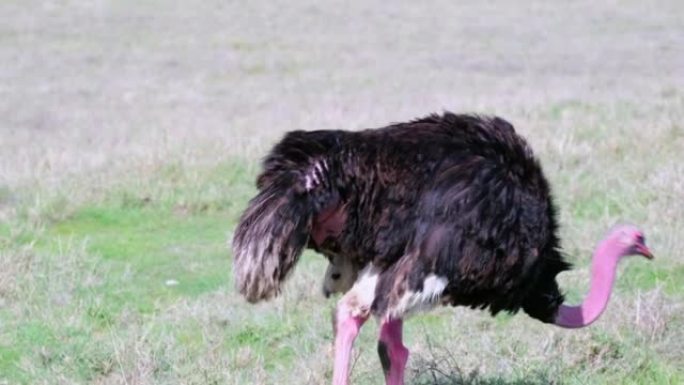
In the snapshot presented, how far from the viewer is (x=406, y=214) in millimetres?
5090

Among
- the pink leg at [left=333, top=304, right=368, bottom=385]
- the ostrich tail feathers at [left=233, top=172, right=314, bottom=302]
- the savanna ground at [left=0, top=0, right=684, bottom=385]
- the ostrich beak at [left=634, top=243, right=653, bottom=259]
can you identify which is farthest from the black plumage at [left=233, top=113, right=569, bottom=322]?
the savanna ground at [left=0, top=0, right=684, bottom=385]

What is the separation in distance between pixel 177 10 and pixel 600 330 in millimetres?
23084

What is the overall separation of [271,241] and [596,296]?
131 cm

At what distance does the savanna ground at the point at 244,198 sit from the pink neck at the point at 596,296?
1.27ft

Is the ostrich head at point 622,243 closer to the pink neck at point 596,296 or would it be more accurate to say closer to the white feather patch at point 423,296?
the pink neck at point 596,296

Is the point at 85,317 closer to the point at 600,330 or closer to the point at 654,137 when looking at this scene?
the point at 600,330

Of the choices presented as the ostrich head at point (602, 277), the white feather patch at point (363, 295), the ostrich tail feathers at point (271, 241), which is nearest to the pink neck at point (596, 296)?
the ostrich head at point (602, 277)

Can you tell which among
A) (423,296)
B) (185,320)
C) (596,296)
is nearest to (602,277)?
(596,296)

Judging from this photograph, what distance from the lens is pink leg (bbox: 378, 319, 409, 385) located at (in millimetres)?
5277

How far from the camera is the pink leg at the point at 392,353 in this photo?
17.3ft

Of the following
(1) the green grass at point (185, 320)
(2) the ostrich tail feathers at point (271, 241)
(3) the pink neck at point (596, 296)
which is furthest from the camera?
(1) the green grass at point (185, 320)

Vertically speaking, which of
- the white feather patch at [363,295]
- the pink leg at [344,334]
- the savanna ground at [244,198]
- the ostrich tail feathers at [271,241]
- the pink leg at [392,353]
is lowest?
the savanna ground at [244,198]

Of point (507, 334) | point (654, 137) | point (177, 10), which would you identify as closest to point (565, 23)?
point (177, 10)

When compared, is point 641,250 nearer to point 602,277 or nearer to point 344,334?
point 602,277
